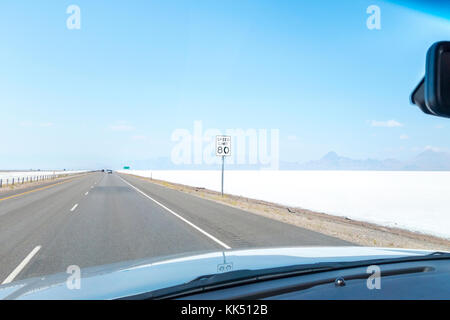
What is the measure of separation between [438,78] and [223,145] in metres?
20.1

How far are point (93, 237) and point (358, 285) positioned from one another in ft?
22.4

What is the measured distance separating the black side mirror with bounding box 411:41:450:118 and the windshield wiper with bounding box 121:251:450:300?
1.99m

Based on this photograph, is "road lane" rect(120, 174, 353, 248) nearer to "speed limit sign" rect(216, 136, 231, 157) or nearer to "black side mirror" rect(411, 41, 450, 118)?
"black side mirror" rect(411, 41, 450, 118)

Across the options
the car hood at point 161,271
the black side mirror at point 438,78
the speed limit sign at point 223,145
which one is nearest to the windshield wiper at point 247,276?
the car hood at point 161,271

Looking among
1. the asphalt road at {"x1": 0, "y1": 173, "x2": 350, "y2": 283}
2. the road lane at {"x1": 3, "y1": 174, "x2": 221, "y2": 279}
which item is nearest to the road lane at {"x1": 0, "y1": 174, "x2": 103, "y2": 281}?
the asphalt road at {"x1": 0, "y1": 173, "x2": 350, "y2": 283}

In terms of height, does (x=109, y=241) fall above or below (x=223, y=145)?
below

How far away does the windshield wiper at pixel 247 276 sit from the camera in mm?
2738

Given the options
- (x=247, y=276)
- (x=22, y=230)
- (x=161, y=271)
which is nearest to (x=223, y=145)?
(x=22, y=230)

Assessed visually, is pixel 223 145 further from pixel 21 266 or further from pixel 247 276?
pixel 247 276

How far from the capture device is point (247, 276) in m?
3.11

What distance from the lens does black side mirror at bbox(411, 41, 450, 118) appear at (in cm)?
194

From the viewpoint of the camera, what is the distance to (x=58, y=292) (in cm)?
284

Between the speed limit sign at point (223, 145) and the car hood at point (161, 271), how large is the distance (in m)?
17.0

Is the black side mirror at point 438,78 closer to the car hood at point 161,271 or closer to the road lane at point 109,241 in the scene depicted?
the car hood at point 161,271
